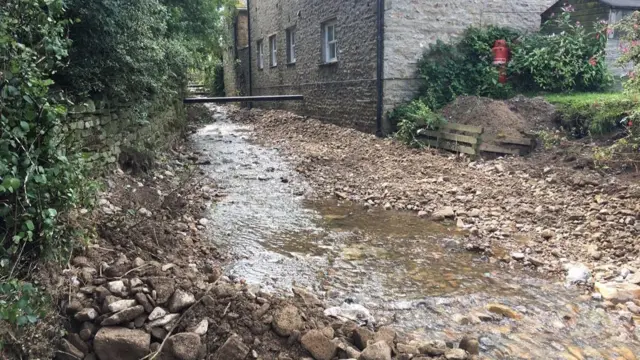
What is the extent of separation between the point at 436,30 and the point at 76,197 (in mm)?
9981

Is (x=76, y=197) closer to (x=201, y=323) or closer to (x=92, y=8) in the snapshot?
(x=201, y=323)

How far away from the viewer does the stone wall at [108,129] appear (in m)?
5.06

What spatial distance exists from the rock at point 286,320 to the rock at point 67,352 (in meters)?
1.18

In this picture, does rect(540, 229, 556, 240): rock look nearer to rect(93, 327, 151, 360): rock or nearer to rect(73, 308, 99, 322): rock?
rect(93, 327, 151, 360): rock

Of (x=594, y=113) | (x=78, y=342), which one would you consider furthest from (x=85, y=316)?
(x=594, y=113)

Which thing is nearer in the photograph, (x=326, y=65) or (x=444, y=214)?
(x=444, y=214)

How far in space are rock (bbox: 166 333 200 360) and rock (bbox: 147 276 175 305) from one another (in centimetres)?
34

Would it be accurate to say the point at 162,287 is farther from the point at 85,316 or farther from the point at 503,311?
the point at 503,311

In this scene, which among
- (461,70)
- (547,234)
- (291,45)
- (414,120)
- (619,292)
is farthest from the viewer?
(291,45)

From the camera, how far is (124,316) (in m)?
2.91

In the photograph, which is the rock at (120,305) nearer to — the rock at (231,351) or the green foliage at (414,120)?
the rock at (231,351)

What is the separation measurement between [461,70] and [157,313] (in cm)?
996

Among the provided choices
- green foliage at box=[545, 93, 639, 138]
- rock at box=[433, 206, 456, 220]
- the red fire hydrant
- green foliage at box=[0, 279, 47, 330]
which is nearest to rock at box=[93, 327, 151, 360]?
green foliage at box=[0, 279, 47, 330]

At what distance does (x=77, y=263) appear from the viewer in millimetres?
3363
